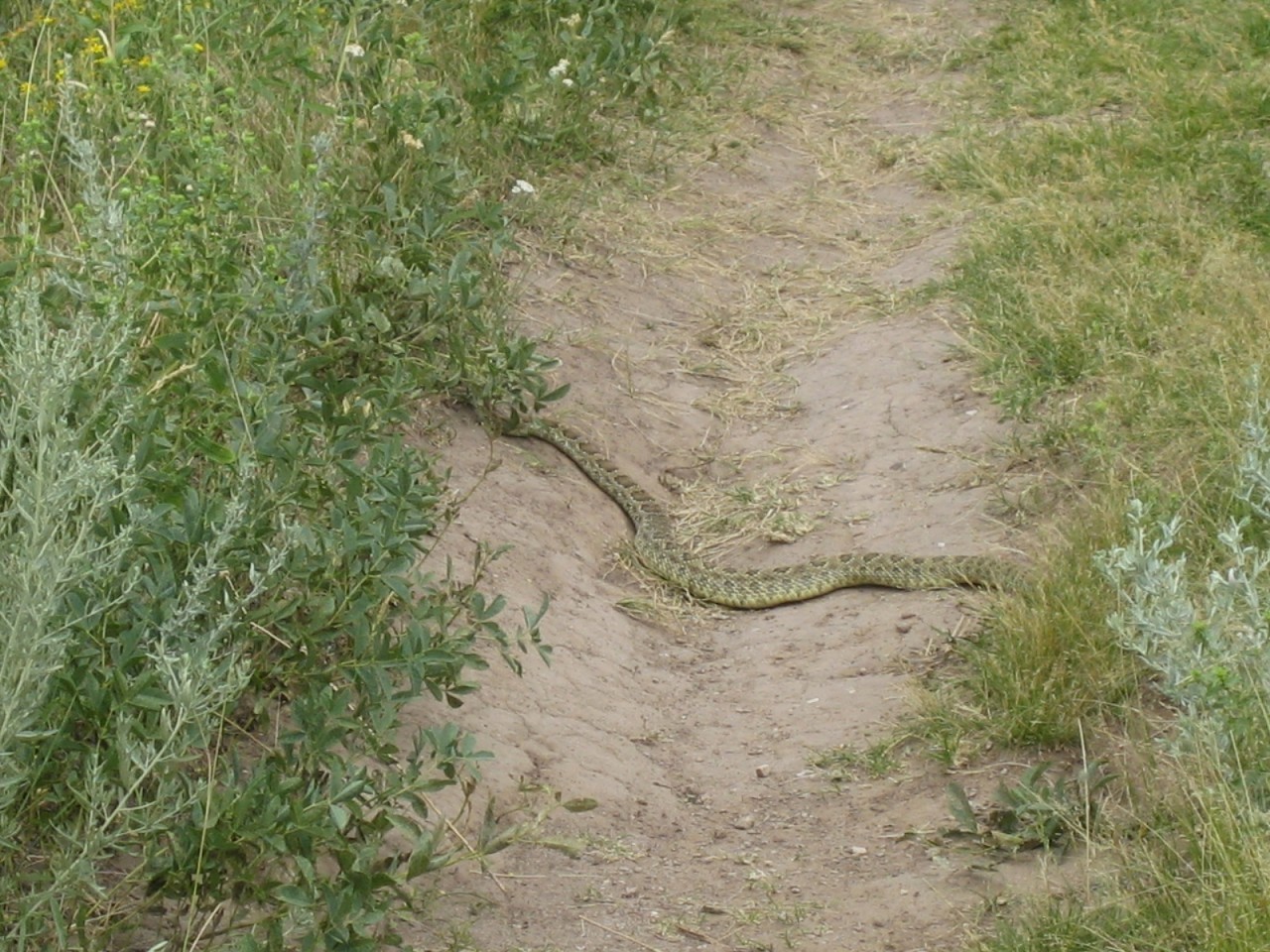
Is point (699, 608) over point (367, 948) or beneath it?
beneath

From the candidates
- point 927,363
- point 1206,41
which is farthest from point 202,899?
point 1206,41

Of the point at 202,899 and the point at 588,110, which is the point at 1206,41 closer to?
the point at 588,110

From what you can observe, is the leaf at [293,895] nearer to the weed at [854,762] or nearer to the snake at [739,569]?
the weed at [854,762]

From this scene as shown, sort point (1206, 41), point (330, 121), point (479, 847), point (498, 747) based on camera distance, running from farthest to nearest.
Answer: point (1206, 41), point (330, 121), point (498, 747), point (479, 847)

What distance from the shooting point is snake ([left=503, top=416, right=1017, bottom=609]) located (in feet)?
19.9

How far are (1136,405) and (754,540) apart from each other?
5.19ft

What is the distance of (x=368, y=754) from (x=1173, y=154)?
19.3ft

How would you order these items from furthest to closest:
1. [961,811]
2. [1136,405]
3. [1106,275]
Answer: [1106,275] → [1136,405] → [961,811]

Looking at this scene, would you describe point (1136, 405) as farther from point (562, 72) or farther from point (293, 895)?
point (293, 895)

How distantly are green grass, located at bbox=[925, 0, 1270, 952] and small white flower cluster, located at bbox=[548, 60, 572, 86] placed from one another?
7.00ft

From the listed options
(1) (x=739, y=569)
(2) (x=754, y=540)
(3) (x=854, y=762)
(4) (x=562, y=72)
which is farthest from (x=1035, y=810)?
(4) (x=562, y=72)

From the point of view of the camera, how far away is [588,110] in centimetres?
884

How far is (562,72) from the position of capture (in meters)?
8.16

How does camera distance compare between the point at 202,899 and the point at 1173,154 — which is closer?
the point at 202,899
